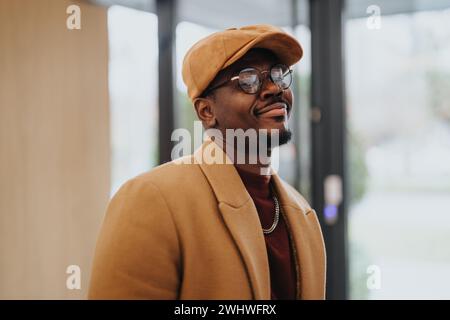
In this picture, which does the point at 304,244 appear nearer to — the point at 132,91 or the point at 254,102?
the point at 254,102

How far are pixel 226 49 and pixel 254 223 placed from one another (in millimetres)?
374

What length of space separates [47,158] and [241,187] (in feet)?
4.57

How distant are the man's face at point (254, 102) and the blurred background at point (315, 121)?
136 centimetres

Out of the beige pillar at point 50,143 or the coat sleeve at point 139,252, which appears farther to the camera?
the beige pillar at point 50,143

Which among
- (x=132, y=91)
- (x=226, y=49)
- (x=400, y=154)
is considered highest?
(x=132, y=91)

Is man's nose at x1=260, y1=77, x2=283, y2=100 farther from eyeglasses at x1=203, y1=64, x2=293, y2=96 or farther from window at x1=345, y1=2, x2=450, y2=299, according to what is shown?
window at x1=345, y1=2, x2=450, y2=299

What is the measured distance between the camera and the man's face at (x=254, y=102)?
111cm

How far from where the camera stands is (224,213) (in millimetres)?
1067

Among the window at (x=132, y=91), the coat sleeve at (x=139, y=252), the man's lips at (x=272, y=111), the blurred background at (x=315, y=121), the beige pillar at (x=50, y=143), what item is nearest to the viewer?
the coat sleeve at (x=139, y=252)

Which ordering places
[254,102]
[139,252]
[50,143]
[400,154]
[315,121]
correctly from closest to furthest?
[139,252]
[254,102]
[50,143]
[400,154]
[315,121]

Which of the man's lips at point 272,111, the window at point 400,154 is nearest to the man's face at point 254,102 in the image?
the man's lips at point 272,111

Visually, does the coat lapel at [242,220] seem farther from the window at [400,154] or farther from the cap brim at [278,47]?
the window at [400,154]

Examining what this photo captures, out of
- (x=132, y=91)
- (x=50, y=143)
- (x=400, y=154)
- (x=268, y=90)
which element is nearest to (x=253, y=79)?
(x=268, y=90)
